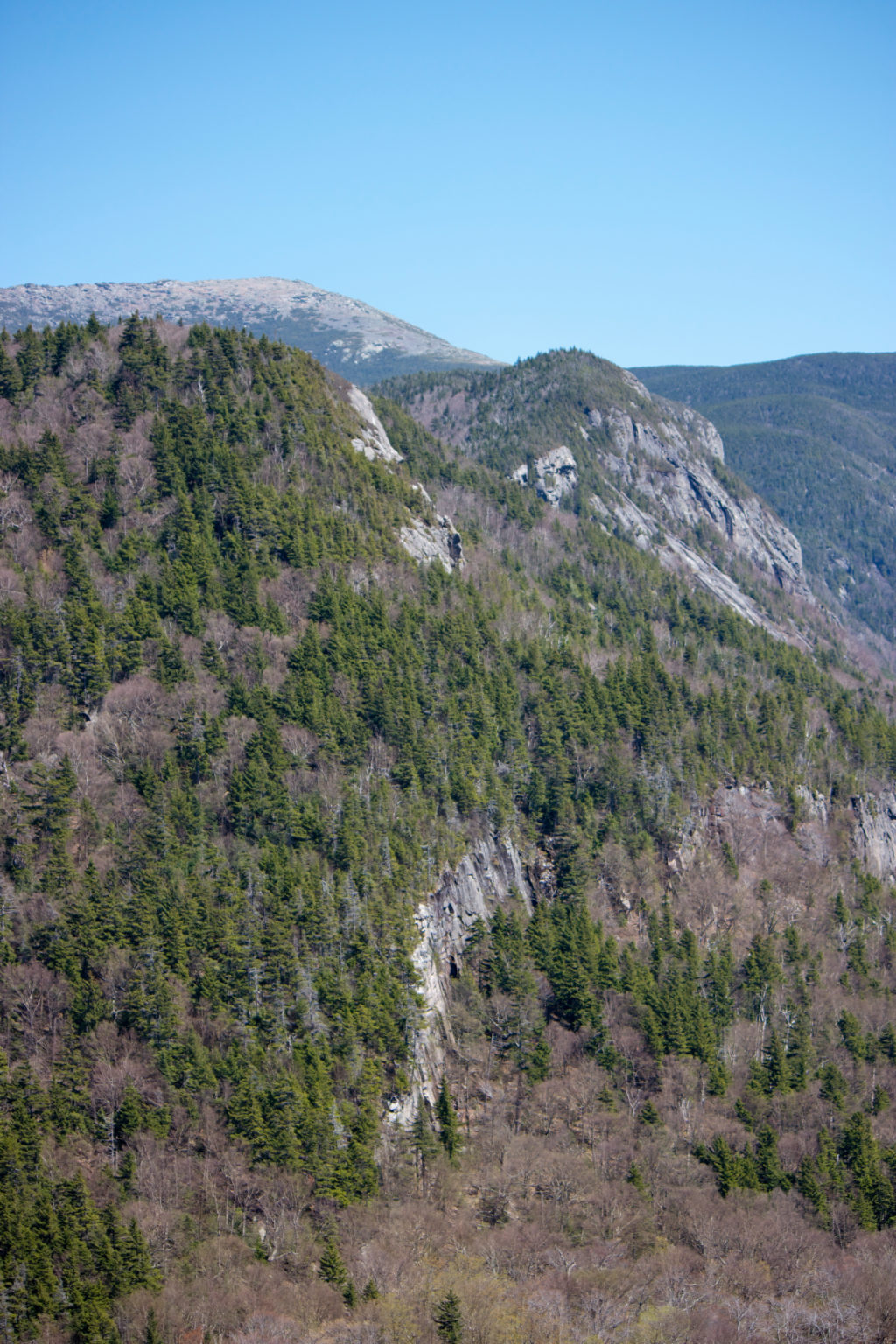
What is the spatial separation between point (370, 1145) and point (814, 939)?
203 feet

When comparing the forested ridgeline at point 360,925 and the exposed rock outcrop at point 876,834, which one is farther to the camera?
the exposed rock outcrop at point 876,834

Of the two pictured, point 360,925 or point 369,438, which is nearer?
point 360,925

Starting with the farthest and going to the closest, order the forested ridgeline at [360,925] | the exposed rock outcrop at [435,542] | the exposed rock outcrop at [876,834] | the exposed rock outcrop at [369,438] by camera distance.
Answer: the exposed rock outcrop at [369,438]
the exposed rock outcrop at [435,542]
the exposed rock outcrop at [876,834]
the forested ridgeline at [360,925]

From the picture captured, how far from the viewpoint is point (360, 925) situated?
94500 millimetres

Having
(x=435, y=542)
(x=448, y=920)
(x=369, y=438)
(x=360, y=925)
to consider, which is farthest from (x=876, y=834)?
(x=369, y=438)

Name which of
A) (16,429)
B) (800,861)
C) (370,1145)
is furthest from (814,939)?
(16,429)

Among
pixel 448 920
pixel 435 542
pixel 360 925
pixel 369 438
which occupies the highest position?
pixel 369 438

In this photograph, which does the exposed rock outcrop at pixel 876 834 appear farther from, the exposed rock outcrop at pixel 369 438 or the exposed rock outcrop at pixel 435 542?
the exposed rock outcrop at pixel 369 438

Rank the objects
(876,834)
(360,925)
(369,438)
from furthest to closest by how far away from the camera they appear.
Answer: (369,438) < (876,834) < (360,925)

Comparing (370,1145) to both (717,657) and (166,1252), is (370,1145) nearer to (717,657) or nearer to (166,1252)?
(166,1252)

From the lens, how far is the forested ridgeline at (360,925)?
66438mm

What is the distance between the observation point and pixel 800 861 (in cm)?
13325

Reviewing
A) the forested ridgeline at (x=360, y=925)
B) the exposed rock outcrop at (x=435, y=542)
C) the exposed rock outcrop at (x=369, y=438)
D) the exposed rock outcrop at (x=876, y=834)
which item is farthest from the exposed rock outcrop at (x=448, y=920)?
the exposed rock outcrop at (x=369, y=438)

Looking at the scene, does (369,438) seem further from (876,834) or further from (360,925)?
(360,925)
